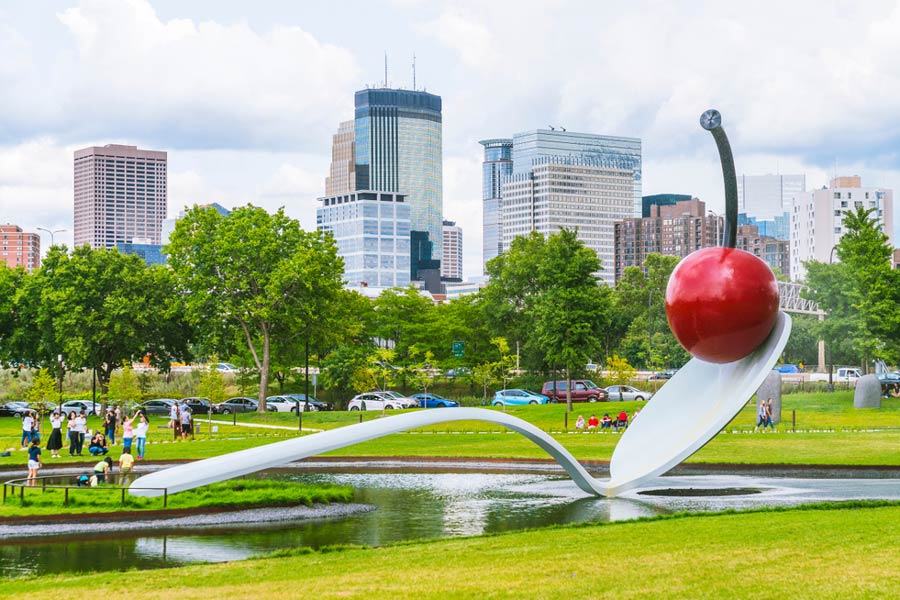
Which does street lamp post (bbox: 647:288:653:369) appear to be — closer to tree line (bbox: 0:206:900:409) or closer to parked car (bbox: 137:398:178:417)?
tree line (bbox: 0:206:900:409)

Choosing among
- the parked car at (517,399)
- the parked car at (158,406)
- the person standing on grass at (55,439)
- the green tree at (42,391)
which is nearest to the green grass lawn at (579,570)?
the person standing on grass at (55,439)

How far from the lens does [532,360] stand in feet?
247

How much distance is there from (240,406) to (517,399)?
1581cm

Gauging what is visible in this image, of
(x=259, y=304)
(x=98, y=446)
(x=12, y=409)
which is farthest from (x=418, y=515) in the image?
(x=12, y=409)

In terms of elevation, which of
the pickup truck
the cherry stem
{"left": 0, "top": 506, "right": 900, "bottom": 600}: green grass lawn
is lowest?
{"left": 0, "top": 506, "right": 900, "bottom": 600}: green grass lawn

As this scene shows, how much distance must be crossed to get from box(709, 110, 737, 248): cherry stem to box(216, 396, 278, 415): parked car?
42.2 meters

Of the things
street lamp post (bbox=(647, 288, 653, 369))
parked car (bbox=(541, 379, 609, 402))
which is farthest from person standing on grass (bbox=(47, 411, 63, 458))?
street lamp post (bbox=(647, 288, 653, 369))

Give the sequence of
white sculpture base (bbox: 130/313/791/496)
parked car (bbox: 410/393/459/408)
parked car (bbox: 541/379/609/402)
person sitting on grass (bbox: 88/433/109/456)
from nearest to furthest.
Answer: white sculpture base (bbox: 130/313/791/496)
person sitting on grass (bbox: 88/433/109/456)
parked car (bbox: 410/393/459/408)
parked car (bbox: 541/379/609/402)

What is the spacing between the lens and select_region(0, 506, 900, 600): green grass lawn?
12.4 meters

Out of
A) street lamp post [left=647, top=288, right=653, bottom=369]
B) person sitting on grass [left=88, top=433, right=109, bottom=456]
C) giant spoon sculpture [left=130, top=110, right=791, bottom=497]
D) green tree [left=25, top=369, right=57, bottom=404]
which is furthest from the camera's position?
street lamp post [left=647, top=288, right=653, bottom=369]

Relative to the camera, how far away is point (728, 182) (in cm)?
2217

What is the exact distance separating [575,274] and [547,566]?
38801mm

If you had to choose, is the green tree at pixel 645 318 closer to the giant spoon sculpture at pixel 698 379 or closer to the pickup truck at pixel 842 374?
the pickup truck at pixel 842 374

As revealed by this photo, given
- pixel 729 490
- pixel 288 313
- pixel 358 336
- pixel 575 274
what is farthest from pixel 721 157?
pixel 358 336
